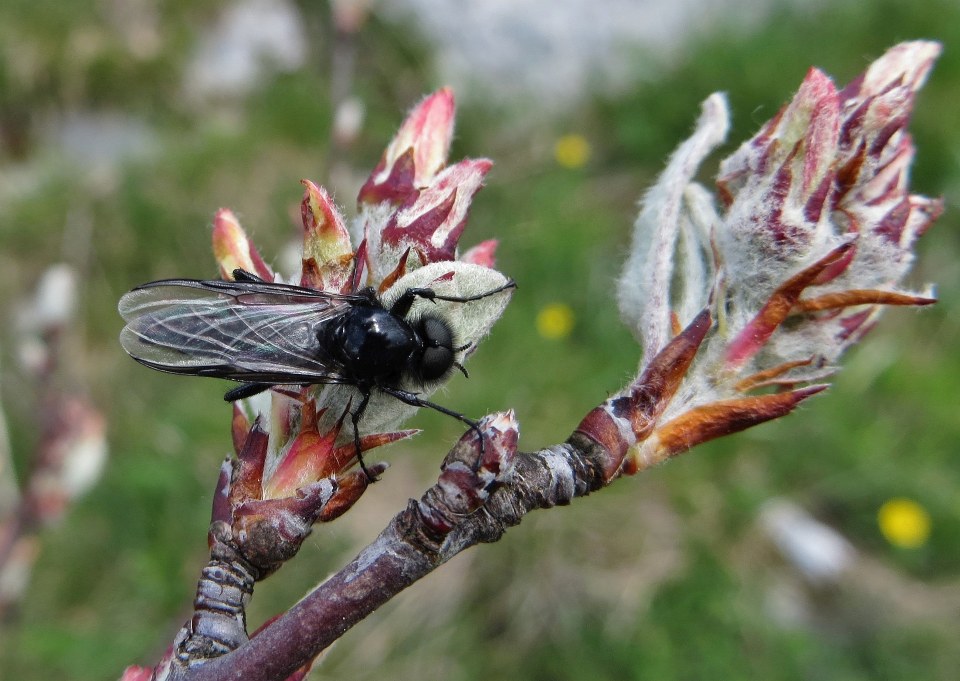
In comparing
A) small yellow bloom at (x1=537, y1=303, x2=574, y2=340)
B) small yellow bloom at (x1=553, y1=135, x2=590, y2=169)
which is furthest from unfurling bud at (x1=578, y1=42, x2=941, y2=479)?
small yellow bloom at (x1=553, y1=135, x2=590, y2=169)

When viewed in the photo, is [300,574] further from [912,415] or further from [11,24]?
[11,24]

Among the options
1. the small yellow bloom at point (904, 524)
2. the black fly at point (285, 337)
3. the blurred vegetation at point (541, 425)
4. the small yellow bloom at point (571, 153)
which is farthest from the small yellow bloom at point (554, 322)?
the black fly at point (285, 337)

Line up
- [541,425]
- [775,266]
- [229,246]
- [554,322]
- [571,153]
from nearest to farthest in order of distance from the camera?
[775,266]
[229,246]
[541,425]
[554,322]
[571,153]

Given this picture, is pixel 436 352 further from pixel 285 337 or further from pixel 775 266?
pixel 775 266

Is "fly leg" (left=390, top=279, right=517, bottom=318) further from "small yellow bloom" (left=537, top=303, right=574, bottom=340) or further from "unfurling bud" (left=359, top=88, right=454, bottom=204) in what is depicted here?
"small yellow bloom" (left=537, top=303, right=574, bottom=340)

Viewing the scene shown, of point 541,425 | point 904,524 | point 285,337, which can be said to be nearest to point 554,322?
point 541,425
